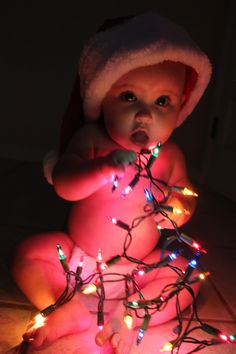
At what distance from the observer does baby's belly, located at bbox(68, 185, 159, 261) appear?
0.70m

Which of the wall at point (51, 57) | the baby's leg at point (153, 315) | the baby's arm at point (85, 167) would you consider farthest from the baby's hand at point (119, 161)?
the wall at point (51, 57)

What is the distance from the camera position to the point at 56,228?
1117 mm

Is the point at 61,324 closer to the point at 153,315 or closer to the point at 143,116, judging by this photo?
the point at 153,315

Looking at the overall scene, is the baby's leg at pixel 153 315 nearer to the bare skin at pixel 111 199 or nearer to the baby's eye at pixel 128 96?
the bare skin at pixel 111 199

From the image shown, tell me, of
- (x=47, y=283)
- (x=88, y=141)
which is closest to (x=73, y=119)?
(x=88, y=141)

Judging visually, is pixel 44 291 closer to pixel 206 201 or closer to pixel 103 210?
pixel 103 210

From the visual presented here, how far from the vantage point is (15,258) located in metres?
0.70

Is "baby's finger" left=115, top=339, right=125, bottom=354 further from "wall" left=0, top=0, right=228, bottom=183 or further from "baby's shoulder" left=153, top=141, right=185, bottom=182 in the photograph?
"wall" left=0, top=0, right=228, bottom=183

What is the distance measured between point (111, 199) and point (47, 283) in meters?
0.18

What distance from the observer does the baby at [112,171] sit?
2.02 ft

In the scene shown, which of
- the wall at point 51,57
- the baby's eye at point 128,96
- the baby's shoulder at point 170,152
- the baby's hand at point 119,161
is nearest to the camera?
the baby's hand at point 119,161

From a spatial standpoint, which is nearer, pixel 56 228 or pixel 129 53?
pixel 129 53

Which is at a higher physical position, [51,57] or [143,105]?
[143,105]

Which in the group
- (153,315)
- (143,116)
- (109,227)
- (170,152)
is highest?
(143,116)
